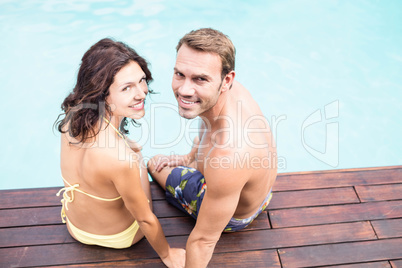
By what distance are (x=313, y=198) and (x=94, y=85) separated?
1865 millimetres

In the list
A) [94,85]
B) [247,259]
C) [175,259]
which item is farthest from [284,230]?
[94,85]

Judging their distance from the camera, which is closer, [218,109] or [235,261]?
[218,109]

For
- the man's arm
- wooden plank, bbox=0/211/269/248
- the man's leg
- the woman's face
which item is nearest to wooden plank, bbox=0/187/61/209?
wooden plank, bbox=0/211/269/248

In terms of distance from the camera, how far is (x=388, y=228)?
8.54ft

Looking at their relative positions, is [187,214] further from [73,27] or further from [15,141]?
[73,27]

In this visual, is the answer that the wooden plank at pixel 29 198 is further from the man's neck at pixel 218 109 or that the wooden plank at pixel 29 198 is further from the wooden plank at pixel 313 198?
the wooden plank at pixel 313 198

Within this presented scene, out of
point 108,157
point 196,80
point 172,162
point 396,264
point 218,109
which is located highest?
point 196,80

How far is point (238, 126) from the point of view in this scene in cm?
200

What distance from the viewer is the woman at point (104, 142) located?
1923mm

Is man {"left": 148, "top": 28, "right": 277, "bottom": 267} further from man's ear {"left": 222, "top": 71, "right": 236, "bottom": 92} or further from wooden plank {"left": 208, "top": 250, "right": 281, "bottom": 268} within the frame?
Answer: wooden plank {"left": 208, "top": 250, "right": 281, "bottom": 268}

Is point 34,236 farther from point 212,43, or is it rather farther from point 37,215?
point 212,43

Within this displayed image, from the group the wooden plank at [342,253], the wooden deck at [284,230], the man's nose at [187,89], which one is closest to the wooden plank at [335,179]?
the wooden deck at [284,230]

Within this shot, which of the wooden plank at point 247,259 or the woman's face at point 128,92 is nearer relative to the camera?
the woman's face at point 128,92

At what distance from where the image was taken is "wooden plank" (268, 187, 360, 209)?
9.11 feet
